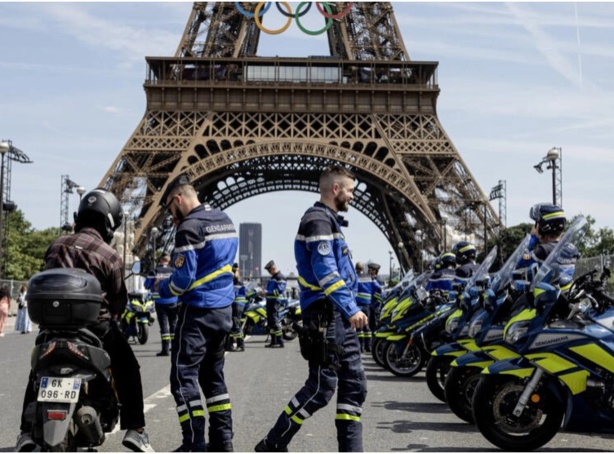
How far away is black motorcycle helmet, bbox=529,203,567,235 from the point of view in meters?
7.62

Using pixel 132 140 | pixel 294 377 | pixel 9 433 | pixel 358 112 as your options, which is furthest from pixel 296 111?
pixel 9 433

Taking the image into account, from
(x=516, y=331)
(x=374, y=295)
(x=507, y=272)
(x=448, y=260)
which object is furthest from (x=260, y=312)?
(x=516, y=331)

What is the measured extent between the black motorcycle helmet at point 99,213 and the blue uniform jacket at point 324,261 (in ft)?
3.61

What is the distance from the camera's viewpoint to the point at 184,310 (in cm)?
565

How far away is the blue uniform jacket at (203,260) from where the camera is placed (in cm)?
561

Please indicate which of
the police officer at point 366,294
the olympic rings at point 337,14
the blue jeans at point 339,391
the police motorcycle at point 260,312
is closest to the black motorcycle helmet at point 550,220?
the blue jeans at point 339,391

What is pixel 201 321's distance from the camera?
18.3 feet

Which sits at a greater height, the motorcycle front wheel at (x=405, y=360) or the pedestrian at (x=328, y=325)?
the pedestrian at (x=328, y=325)

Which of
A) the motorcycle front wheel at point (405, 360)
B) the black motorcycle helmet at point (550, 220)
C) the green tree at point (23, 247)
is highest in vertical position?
the green tree at point (23, 247)

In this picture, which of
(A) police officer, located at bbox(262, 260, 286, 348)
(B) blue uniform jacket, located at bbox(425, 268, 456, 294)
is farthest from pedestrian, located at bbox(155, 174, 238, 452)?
(A) police officer, located at bbox(262, 260, 286, 348)

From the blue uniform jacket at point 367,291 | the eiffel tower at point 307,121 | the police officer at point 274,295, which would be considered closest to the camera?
the blue uniform jacket at point 367,291

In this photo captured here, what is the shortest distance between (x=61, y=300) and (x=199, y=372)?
4.53 ft

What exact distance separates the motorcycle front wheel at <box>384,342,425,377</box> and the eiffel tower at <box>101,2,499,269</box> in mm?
29847

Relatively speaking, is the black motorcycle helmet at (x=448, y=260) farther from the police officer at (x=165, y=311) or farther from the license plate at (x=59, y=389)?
the license plate at (x=59, y=389)
